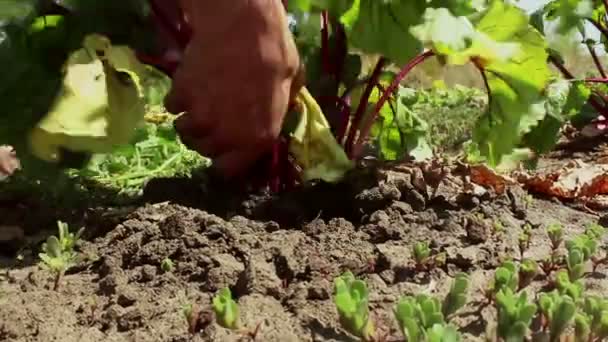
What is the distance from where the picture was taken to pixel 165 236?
1649 mm

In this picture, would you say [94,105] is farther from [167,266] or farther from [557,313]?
[557,313]

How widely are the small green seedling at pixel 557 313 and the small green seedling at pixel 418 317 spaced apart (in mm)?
158

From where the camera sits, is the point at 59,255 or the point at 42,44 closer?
the point at 59,255

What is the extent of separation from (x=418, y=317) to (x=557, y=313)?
0.19 meters

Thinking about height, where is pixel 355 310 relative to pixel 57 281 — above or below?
above

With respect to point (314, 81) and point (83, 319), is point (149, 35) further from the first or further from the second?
point (83, 319)

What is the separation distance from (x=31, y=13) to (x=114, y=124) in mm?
322

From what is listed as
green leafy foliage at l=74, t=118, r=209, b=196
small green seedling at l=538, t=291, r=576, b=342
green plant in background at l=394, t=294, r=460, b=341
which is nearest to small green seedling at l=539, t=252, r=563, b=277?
small green seedling at l=538, t=291, r=576, b=342

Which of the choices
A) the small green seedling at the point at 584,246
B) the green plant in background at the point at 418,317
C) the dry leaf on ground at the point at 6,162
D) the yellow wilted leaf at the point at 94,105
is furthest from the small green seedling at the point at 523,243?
the dry leaf on ground at the point at 6,162

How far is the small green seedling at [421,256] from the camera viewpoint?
157 cm

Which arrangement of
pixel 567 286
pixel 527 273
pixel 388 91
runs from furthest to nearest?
pixel 388 91 < pixel 527 273 < pixel 567 286

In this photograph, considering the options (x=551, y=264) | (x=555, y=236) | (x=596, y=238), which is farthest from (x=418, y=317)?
(x=596, y=238)

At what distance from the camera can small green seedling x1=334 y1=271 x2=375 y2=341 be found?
125cm

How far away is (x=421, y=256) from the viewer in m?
1.57
